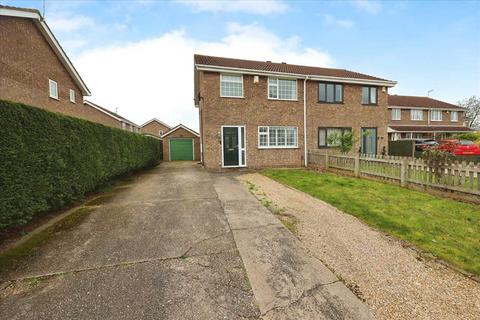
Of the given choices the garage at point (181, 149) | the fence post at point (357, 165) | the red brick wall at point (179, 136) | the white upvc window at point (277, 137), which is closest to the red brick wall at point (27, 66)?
the red brick wall at point (179, 136)

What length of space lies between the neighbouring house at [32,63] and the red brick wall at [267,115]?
8.98m

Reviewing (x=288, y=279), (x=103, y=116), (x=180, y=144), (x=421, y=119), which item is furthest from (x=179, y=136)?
(x=421, y=119)

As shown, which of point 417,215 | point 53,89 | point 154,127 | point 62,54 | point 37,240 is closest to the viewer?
point 37,240

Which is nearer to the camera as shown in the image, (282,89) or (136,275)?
(136,275)

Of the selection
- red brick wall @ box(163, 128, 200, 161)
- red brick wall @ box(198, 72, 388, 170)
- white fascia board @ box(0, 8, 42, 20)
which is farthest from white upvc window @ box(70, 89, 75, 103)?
red brick wall @ box(163, 128, 200, 161)

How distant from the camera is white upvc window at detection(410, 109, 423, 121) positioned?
33.3 m

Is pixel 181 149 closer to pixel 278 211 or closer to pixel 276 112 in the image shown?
pixel 276 112

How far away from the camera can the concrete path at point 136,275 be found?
2289mm

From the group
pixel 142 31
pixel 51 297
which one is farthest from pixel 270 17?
pixel 51 297

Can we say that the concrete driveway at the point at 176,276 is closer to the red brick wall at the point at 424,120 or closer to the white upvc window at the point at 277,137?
the white upvc window at the point at 277,137

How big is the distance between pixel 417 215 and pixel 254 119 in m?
9.85

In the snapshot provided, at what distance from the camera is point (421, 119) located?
1337 inches

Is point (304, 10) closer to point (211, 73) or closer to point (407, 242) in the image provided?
point (211, 73)

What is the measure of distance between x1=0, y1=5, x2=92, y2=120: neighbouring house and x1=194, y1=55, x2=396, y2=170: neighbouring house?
876 cm
